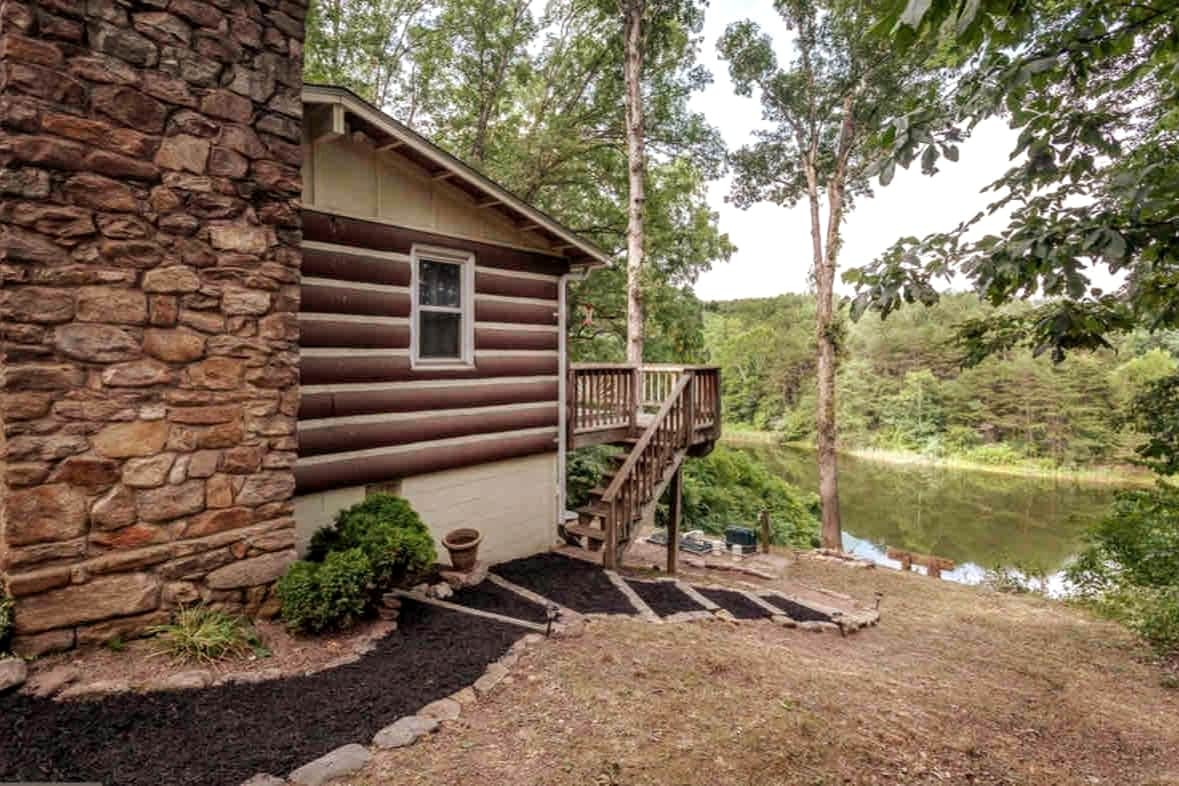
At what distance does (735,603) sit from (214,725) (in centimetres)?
500

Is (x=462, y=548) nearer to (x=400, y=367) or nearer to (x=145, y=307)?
(x=400, y=367)

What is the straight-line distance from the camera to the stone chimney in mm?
3320

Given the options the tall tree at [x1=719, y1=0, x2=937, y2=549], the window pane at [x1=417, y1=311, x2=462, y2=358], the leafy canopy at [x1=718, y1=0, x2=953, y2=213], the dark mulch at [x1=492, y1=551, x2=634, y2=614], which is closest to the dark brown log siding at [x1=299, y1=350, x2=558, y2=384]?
the window pane at [x1=417, y1=311, x2=462, y2=358]

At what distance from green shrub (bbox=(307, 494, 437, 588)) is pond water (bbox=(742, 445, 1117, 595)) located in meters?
14.4

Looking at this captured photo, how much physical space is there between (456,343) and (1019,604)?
9722 mm

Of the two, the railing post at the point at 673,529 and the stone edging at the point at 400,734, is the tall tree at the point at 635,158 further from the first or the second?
the stone edging at the point at 400,734

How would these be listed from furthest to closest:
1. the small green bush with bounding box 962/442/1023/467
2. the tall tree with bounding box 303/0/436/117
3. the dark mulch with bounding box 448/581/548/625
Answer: the small green bush with bounding box 962/442/1023/467 < the tall tree with bounding box 303/0/436/117 < the dark mulch with bounding box 448/581/548/625

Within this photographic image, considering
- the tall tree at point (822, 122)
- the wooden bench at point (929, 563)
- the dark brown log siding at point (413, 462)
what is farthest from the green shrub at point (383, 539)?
the wooden bench at point (929, 563)

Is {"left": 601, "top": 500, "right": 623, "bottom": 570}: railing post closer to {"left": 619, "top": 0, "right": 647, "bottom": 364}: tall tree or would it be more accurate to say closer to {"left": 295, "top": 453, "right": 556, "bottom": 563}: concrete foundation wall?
{"left": 295, "top": 453, "right": 556, "bottom": 563}: concrete foundation wall

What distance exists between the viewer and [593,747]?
9.96 ft

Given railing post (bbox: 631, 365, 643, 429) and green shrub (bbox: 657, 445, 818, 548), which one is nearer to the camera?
railing post (bbox: 631, 365, 643, 429)

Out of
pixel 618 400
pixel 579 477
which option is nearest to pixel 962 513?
pixel 579 477

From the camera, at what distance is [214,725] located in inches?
116

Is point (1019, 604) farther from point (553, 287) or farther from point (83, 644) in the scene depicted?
point (83, 644)
